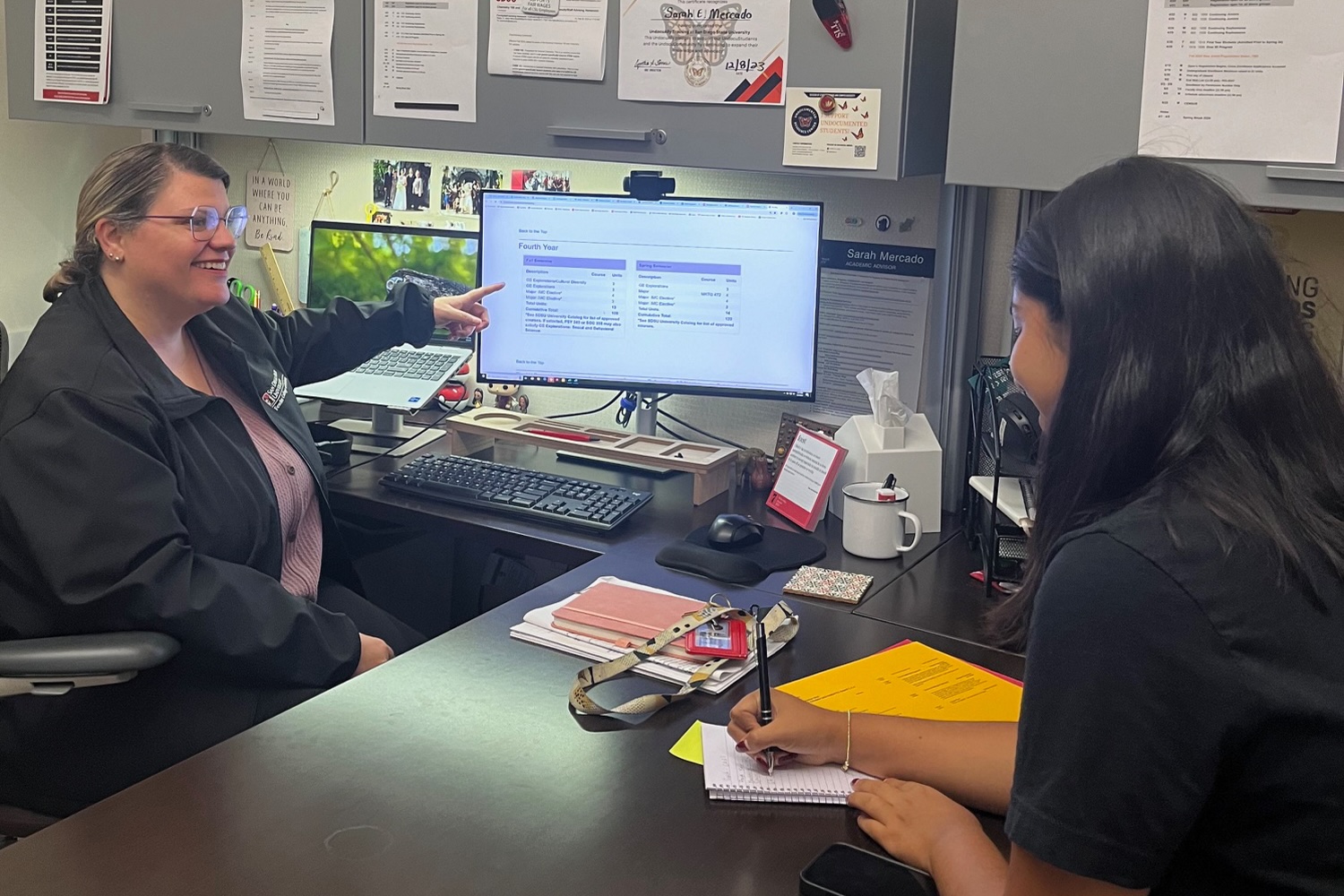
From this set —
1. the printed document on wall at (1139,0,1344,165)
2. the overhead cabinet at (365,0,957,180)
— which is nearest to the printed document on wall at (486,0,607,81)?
the overhead cabinet at (365,0,957,180)

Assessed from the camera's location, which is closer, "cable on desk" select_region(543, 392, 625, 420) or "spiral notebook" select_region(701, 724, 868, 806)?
"spiral notebook" select_region(701, 724, 868, 806)

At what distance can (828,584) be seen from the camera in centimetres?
171

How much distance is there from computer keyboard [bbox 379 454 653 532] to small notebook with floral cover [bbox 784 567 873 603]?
0.33 metres

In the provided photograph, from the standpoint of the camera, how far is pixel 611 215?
2.15m

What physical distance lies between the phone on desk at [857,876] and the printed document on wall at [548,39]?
4.20 feet

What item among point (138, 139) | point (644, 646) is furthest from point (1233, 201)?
point (138, 139)

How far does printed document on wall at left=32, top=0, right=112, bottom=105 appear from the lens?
232 cm

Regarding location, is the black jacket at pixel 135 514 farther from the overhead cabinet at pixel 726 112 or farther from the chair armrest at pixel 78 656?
the overhead cabinet at pixel 726 112

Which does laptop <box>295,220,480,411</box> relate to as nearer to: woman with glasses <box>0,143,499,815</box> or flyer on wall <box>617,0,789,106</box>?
woman with glasses <box>0,143,499,815</box>

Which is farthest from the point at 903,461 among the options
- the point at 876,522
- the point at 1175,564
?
the point at 1175,564

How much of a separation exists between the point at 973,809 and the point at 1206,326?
525 millimetres

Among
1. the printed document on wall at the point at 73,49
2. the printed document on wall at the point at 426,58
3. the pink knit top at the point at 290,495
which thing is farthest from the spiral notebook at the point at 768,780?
the printed document on wall at the point at 73,49

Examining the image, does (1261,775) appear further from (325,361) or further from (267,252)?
(267,252)

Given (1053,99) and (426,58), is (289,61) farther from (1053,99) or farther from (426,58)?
(1053,99)
